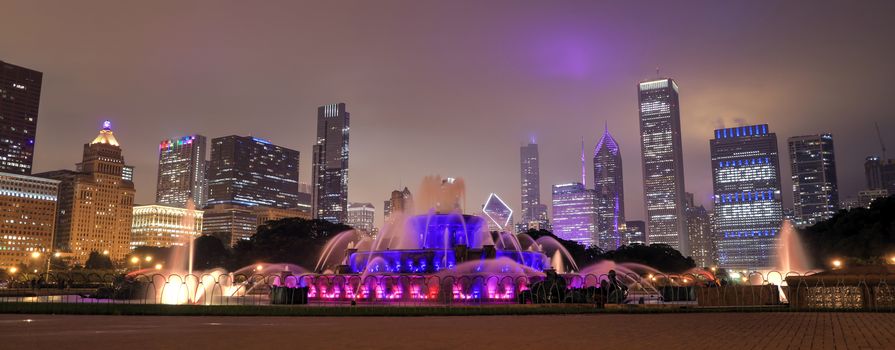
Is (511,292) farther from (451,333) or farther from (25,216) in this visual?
(25,216)

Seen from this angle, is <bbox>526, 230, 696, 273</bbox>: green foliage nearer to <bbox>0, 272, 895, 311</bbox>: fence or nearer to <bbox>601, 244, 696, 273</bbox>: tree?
<bbox>601, 244, 696, 273</bbox>: tree

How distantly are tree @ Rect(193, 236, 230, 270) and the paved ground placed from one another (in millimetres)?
97689

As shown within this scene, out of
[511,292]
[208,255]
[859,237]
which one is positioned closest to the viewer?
[511,292]

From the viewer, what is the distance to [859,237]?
75625 mm

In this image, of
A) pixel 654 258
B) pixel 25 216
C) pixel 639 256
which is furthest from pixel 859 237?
pixel 25 216

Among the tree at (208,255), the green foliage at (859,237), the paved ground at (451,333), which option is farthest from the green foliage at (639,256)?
the paved ground at (451,333)

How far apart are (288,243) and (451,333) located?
89164 mm

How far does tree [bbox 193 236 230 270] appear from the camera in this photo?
11762 cm

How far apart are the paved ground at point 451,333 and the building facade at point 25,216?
186250 mm

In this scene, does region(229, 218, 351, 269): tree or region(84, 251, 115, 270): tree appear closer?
region(229, 218, 351, 269): tree

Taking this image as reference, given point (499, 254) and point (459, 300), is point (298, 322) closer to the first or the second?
point (459, 300)

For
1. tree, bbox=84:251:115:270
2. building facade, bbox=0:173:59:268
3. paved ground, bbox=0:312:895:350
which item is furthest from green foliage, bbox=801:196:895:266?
building facade, bbox=0:173:59:268

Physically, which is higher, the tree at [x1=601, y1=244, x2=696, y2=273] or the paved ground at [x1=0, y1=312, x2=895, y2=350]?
the tree at [x1=601, y1=244, x2=696, y2=273]

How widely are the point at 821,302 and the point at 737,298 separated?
4495mm
